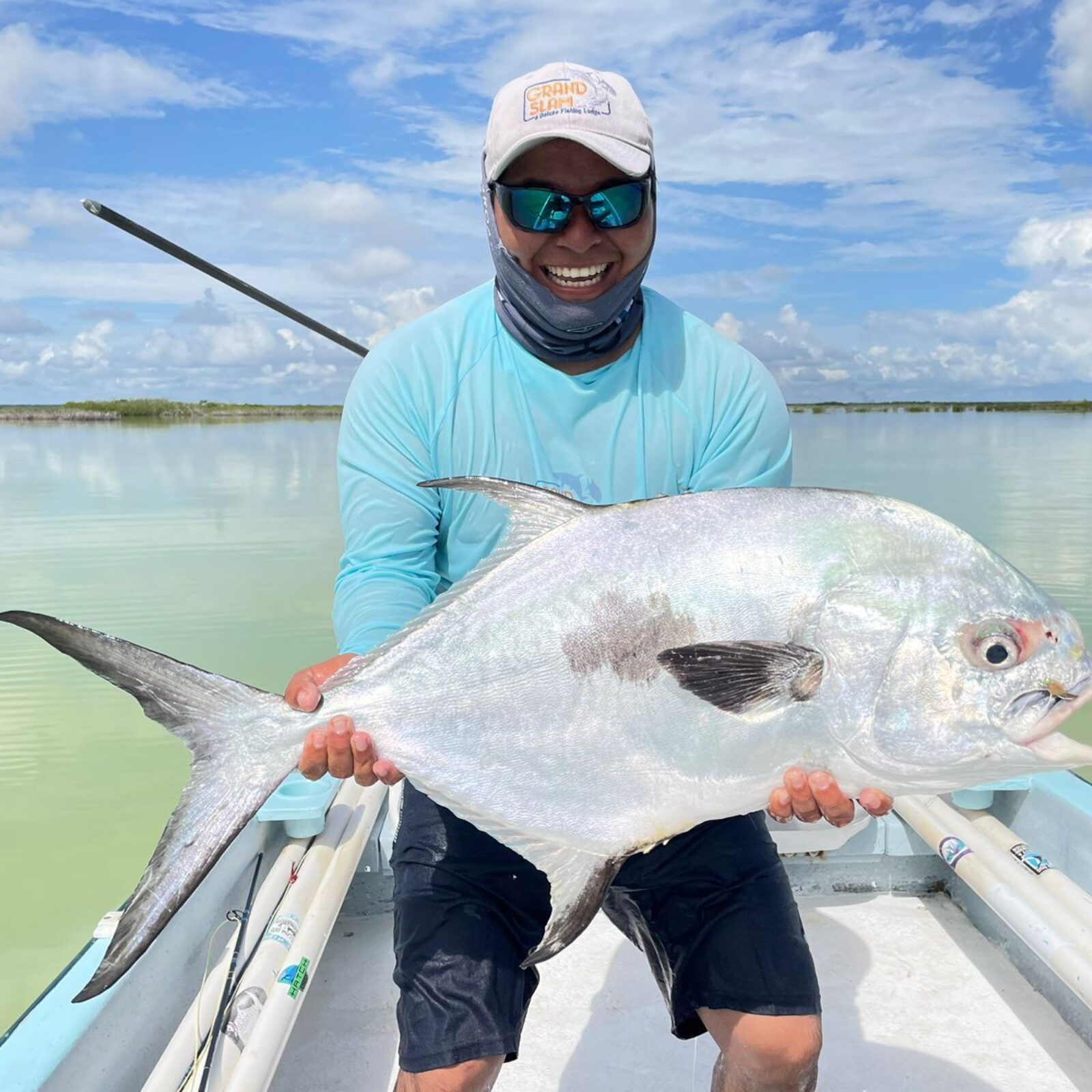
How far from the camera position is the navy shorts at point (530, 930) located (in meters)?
2.09

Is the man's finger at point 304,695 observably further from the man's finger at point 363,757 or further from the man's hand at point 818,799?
the man's hand at point 818,799

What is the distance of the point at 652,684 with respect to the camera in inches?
72.4

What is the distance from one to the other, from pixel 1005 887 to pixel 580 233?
239 centimetres

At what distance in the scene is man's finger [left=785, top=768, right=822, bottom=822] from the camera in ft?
5.90

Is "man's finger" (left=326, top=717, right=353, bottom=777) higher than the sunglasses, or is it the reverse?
the sunglasses

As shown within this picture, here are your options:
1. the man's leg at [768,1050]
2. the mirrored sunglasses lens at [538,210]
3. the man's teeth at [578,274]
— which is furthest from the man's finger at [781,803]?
the mirrored sunglasses lens at [538,210]

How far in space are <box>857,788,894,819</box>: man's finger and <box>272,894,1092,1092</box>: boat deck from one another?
5.11 ft

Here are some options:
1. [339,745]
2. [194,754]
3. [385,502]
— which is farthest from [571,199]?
[194,754]

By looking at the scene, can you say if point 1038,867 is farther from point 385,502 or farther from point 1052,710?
point 385,502

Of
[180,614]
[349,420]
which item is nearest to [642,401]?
[349,420]

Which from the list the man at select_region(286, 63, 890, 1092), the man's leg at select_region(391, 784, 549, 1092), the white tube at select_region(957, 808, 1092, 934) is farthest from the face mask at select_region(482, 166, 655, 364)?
the white tube at select_region(957, 808, 1092, 934)

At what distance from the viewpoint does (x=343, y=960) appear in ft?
11.5

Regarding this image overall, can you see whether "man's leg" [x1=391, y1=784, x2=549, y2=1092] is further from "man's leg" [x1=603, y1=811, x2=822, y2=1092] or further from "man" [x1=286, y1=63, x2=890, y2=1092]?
"man's leg" [x1=603, y1=811, x2=822, y2=1092]

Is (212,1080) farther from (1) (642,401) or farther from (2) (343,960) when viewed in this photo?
(1) (642,401)
